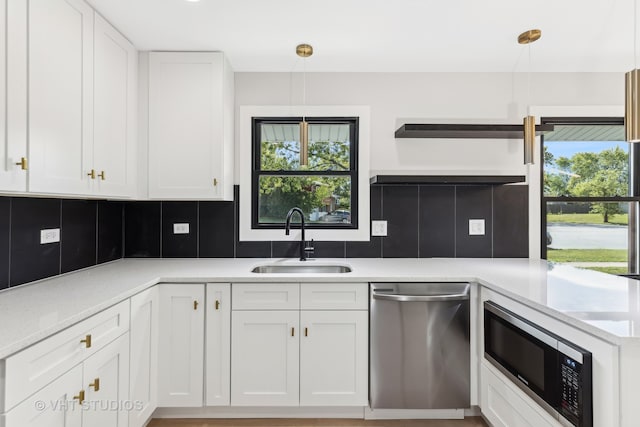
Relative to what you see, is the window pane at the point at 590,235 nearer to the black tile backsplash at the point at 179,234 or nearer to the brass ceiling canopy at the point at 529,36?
the brass ceiling canopy at the point at 529,36

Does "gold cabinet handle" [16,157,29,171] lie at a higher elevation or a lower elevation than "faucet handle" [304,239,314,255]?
higher

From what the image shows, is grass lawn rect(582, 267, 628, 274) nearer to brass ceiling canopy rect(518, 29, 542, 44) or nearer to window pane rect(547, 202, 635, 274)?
window pane rect(547, 202, 635, 274)

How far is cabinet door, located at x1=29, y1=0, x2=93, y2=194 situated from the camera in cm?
153

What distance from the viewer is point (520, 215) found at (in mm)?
2887

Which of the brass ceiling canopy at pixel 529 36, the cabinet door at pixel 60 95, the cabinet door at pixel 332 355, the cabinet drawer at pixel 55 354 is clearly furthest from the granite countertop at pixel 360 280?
the brass ceiling canopy at pixel 529 36

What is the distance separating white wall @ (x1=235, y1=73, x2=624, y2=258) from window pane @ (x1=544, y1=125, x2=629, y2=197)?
178 millimetres

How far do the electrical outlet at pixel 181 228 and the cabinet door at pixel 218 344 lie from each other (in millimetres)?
804

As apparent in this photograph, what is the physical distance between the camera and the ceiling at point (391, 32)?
1.99m

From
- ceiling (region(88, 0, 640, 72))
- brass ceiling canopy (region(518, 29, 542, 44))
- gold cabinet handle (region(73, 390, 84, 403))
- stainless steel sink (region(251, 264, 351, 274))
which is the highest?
ceiling (region(88, 0, 640, 72))

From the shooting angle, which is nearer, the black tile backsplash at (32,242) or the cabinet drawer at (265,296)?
the black tile backsplash at (32,242)

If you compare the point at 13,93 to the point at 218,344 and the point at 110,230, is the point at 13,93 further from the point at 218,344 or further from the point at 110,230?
the point at 218,344

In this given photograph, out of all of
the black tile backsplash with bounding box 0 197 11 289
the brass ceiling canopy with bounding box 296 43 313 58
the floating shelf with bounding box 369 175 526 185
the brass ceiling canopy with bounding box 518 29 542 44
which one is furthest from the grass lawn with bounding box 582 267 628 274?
the black tile backsplash with bounding box 0 197 11 289

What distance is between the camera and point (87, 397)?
1496 mm

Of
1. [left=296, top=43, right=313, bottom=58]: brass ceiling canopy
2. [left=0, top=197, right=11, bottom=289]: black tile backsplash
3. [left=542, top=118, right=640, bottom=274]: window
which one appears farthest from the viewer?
[left=542, top=118, right=640, bottom=274]: window
